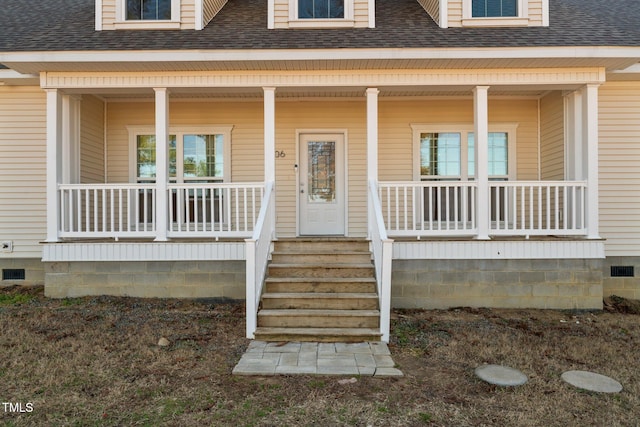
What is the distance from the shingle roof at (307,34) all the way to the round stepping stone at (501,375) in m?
4.39

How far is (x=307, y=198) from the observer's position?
8188mm

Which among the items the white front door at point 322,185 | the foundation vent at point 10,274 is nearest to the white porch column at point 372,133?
the white front door at point 322,185

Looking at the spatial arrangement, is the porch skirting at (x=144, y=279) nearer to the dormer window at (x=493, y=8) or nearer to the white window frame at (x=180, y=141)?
the white window frame at (x=180, y=141)

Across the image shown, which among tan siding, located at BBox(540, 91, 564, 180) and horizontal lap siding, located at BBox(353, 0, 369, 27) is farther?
tan siding, located at BBox(540, 91, 564, 180)

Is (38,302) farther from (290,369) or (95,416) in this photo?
(290,369)

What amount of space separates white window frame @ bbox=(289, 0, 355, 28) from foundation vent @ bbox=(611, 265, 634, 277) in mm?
6051

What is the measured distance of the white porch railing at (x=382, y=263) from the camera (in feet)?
16.1

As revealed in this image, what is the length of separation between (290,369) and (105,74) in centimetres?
530

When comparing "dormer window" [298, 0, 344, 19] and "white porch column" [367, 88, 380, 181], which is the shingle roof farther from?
"white porch column" [367, 88, 380, 181]

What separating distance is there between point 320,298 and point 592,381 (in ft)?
9.39

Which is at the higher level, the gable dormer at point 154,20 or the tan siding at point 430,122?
the gable dormer at point 154,20

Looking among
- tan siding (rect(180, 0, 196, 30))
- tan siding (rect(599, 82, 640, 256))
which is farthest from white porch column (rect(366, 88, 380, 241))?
tan siding (rect(599, 82, 640, 256))

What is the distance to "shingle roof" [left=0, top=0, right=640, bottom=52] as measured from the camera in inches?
248

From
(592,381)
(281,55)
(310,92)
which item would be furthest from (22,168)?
(592,381)
